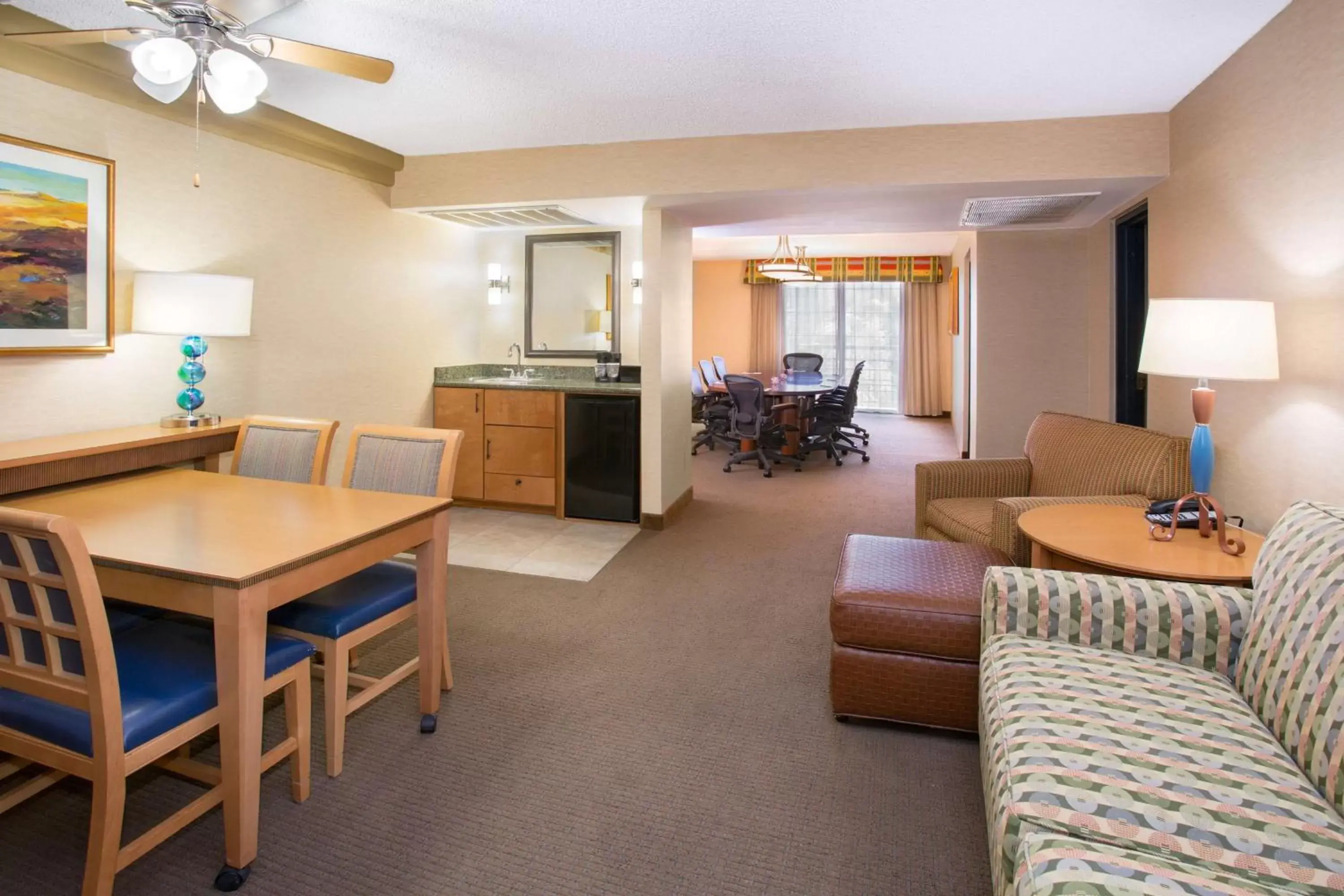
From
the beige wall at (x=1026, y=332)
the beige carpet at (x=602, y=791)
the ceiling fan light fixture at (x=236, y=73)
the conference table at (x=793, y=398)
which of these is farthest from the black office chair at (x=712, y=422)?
the ceiling fan light fixture at (x=236, y=73)

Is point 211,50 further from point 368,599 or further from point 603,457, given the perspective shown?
point 603,457

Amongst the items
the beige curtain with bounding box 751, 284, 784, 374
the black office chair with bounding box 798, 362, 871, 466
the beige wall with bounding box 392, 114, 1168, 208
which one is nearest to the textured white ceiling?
the beige wall with bounding box 392, 114, 1168, 208

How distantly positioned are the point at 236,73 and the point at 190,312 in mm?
1282

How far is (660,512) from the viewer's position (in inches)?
189

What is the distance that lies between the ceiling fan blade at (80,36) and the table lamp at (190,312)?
0.93 meters

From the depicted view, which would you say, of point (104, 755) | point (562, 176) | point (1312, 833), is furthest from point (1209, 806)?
point (562, 176)

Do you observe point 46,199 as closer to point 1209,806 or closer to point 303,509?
point 303,509

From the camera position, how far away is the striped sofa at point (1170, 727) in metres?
1.12

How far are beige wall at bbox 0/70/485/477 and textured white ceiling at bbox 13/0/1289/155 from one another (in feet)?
1.36

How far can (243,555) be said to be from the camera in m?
1.74

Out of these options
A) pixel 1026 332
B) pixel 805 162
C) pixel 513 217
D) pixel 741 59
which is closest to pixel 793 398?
pixel 1026 332

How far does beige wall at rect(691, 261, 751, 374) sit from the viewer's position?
11.2 m

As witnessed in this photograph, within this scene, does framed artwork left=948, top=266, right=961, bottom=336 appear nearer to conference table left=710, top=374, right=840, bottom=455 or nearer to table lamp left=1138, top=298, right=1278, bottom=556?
conference table left=710, top=374, right=840, bottom=455

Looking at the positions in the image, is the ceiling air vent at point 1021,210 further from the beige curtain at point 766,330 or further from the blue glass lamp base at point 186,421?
the beige curtain at point 766,330
